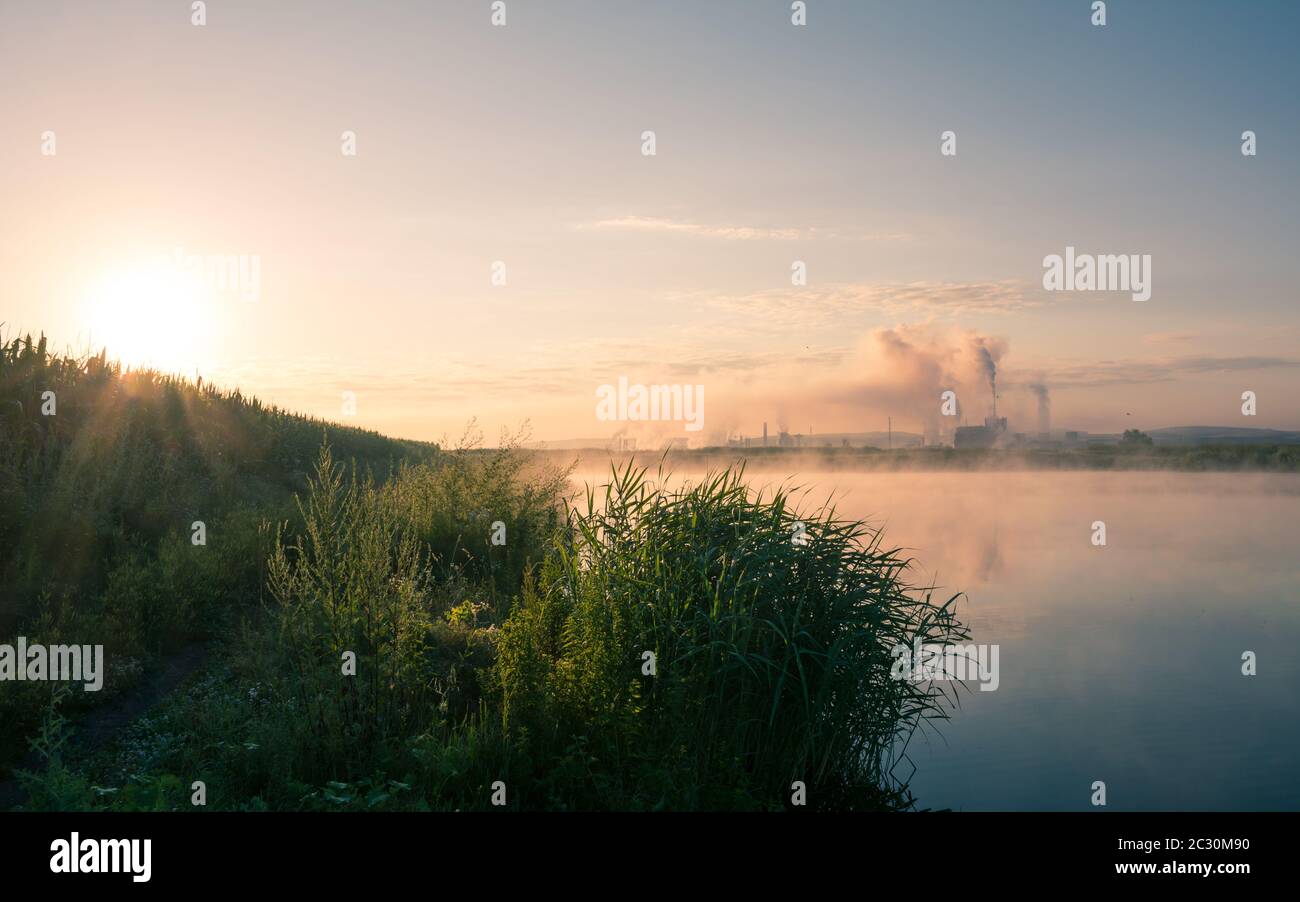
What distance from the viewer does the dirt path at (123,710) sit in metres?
6.09

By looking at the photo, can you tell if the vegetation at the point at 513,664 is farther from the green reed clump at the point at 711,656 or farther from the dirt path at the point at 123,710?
the dirt path at the point at 123,710

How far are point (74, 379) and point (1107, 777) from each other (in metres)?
17.8

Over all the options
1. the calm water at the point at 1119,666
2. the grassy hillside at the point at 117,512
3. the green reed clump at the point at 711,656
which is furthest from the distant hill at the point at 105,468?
the calm water at the point at 1119,666

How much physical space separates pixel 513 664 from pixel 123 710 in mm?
3777

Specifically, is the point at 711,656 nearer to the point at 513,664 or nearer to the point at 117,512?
the point at 513,664

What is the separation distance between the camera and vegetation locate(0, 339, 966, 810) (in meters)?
5.84

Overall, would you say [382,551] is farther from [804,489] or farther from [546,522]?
[546,522]

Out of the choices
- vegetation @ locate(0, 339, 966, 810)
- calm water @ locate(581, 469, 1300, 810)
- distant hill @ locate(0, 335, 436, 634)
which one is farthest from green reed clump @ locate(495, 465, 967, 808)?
distant hill @ locate(0, 335, 436, 634)

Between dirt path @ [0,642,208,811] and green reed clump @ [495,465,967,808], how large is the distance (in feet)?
11.1

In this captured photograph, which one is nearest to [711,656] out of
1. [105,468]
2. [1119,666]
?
[105,468]

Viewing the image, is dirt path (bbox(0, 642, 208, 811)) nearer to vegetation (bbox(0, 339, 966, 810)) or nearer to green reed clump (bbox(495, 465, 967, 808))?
vegetation (bbox(0, 339, 966, 810))

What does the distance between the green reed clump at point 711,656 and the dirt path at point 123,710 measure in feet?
11.1

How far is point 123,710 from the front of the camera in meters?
7.40
